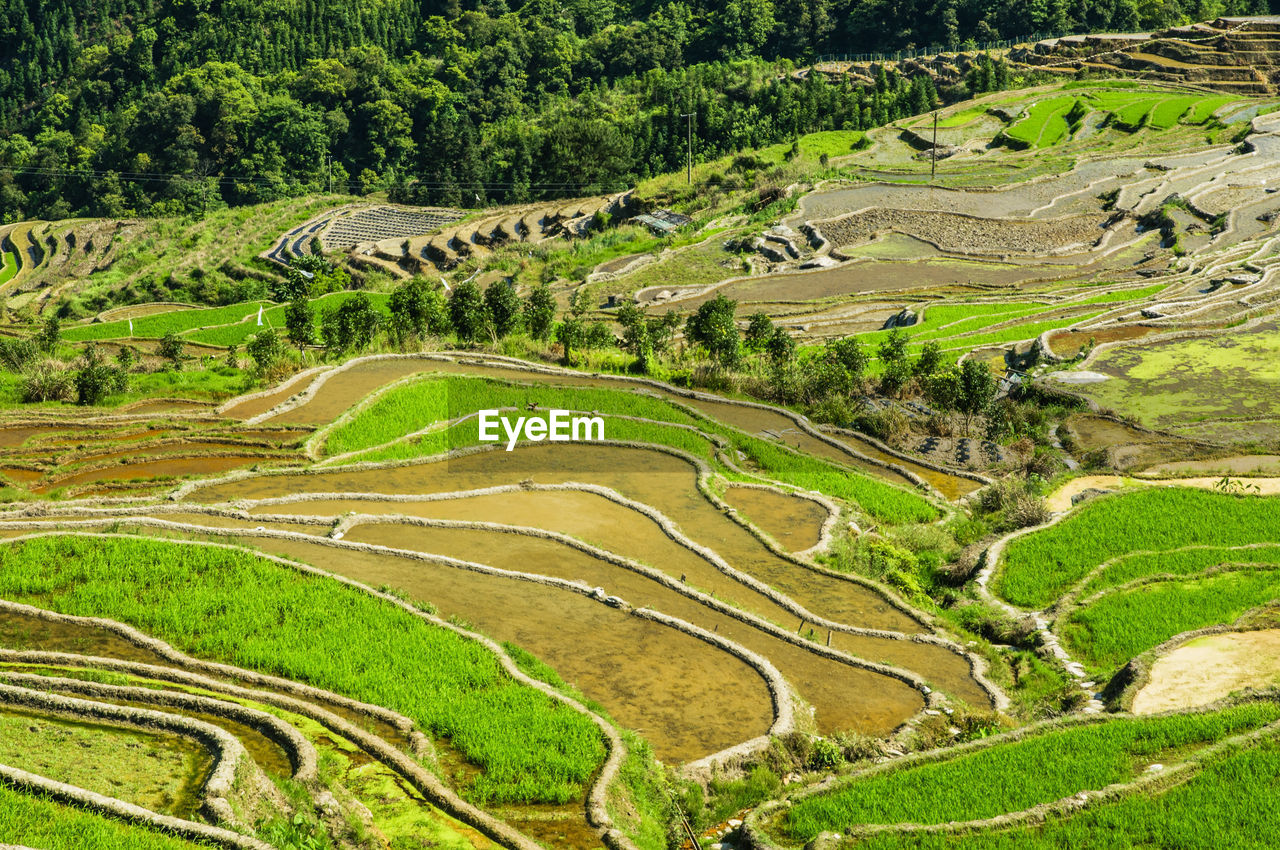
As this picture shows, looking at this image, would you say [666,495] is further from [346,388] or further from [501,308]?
[501,308]

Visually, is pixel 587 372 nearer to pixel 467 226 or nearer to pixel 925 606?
pixel 925 606

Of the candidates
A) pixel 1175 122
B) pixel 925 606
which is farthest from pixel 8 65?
A: pixel 925 606

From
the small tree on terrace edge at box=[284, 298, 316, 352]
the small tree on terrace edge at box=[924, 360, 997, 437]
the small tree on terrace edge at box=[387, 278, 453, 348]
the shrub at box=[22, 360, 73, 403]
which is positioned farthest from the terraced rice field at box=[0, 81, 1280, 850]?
the small tree on terrace edge at box=[387, 278, 453, 348]

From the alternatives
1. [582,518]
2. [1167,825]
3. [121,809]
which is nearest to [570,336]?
[582,518]

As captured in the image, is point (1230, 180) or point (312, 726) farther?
point (1230, 180)

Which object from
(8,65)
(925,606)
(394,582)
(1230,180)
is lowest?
(925,606)

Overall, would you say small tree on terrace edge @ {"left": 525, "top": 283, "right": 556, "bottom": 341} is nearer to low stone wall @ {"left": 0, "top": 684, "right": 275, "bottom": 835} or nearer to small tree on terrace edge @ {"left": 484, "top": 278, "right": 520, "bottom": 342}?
small tree on terrace edge @ {"left": 484, "top": 278, "right": 520, "bottom": 342}

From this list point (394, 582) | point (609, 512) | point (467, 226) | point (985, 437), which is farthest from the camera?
point (467, 226)
